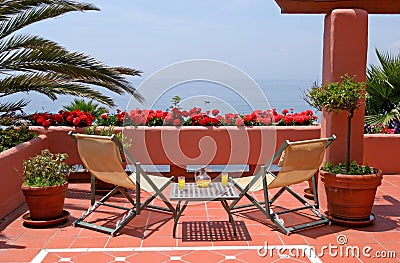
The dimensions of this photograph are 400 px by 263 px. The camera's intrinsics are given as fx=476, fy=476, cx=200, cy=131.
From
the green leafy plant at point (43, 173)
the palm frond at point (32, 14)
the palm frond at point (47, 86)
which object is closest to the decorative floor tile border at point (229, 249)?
the green leafy plant at point (43, 173)

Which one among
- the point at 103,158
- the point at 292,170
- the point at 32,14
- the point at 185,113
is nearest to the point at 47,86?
the point at 32,14

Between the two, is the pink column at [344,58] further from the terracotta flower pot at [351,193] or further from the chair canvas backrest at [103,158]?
the chair canvas backrest at [103,158]

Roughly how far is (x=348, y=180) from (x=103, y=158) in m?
2.32

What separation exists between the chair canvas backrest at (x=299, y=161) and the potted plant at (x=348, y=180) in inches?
8.3

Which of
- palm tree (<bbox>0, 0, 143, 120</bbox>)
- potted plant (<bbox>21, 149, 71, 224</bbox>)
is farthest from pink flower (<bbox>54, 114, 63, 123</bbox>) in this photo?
potted plant (<bbox>21, 149, 71, 224</bbox>)

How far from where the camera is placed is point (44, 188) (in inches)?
178

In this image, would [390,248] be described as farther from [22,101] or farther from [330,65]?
[22,101]

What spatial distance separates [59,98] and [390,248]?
17.7 feet

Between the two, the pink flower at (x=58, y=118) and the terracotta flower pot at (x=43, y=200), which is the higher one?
the pink flower at (x=58, y=118)

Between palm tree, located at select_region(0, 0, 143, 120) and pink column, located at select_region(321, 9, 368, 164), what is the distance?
2.77 m

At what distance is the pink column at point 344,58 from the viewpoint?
4875 millimetres

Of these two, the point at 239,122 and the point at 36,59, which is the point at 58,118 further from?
the point at 239,122

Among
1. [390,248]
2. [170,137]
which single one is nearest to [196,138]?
[170,137]

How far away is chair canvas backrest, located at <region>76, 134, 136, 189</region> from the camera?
4.38m
